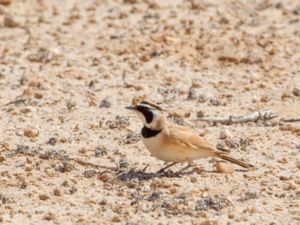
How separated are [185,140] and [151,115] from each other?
40cm

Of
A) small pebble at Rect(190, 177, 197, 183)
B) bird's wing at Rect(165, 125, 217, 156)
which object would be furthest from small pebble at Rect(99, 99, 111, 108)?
small pebble at Rect(190, 177, 197, 183)

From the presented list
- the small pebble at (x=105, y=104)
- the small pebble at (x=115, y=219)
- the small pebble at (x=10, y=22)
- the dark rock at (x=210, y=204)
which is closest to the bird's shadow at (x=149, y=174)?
the dark rock at (x=210, y=204)

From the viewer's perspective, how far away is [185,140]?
974 centimetres

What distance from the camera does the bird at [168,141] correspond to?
383 inches

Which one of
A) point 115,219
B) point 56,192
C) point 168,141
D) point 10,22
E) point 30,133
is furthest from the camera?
point 10,22

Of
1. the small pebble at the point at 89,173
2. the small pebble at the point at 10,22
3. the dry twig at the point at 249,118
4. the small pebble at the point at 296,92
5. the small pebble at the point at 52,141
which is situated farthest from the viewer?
the small pebble at the point at 10,22

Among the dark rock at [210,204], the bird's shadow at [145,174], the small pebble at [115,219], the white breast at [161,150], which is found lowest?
the small pebble at [115,219]

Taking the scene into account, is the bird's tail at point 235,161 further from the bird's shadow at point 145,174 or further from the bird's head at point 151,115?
the bird's head at point 151,115

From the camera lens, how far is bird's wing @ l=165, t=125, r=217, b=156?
9.72 metres

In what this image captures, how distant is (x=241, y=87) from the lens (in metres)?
12.7

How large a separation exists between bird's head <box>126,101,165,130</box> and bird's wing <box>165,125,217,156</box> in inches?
4.9

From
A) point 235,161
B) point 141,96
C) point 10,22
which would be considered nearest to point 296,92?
point 141,96

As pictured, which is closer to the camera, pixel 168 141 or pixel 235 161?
pixel 168 141

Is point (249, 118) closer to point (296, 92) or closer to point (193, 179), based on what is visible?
point (296, 92)
